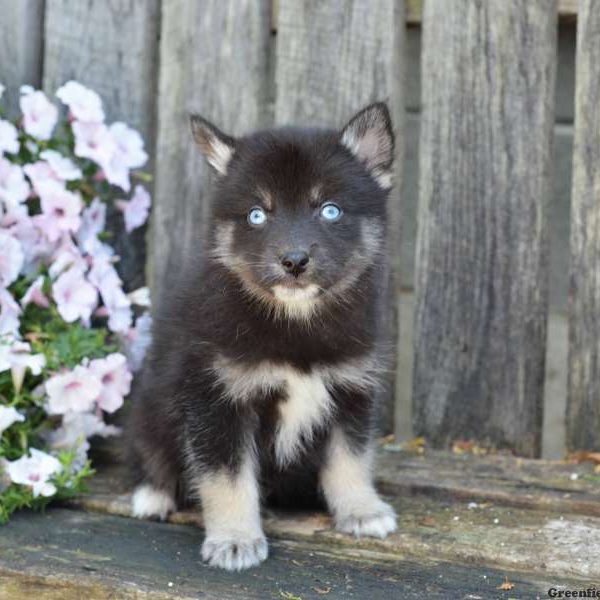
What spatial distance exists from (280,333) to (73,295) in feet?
3.65

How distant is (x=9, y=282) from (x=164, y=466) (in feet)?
3.28

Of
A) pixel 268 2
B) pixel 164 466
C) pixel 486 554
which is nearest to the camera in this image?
pixel 486 554

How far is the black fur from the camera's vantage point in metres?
3.39

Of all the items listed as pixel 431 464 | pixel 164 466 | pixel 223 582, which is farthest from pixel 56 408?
pixel 431 464

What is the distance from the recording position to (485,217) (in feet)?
13.8

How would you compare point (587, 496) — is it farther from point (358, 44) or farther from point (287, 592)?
point (358, 44)

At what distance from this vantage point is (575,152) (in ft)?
13.3

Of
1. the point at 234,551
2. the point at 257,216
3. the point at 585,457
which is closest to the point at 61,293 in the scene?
the point at 257,216

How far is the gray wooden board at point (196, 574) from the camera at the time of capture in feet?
9.93

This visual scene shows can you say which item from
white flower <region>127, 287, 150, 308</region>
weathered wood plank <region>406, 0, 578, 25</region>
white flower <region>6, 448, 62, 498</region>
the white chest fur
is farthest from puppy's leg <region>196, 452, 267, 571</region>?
weathered wood plank <region>406, 0, 578, 25</region>

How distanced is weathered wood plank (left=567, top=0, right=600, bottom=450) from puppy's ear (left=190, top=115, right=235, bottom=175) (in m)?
1.46

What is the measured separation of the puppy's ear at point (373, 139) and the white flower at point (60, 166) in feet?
4.23

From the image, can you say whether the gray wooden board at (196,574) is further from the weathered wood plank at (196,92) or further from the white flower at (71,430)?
the weathered wood plank at (196,92)

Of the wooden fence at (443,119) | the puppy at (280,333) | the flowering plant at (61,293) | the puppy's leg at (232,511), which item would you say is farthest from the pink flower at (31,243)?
the puppy's leg at (232,511)
